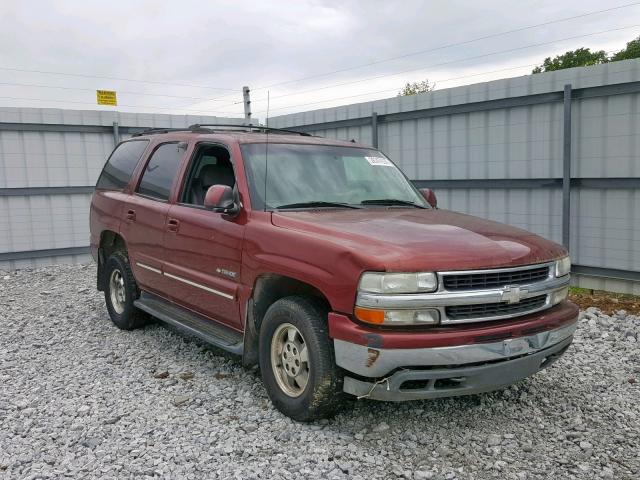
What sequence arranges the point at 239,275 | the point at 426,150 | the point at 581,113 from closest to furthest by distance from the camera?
the point at 239,275
the point at 581,113
the point at 426,150

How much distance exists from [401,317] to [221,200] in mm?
1624

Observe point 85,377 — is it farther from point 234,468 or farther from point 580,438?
point 580,438

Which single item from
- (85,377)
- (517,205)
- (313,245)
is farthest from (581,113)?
(85,377)

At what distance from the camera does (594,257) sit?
7.32 m

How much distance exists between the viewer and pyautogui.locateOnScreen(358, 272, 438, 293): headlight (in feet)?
10.2

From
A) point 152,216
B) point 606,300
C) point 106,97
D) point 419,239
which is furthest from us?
point 106,97

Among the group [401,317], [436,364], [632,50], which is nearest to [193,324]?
[401,317]

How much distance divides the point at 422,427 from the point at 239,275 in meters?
1.62

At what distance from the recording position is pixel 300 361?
360 cm

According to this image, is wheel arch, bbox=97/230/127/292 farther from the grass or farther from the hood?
the grass

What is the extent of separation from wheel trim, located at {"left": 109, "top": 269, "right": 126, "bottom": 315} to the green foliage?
122ft

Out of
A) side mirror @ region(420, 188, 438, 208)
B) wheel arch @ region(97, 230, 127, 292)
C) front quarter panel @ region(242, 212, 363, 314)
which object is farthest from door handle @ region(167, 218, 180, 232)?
side mirror @ region(420, 188, 438, 208)

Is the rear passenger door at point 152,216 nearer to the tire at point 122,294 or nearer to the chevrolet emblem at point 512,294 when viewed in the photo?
the tire at point 122,294

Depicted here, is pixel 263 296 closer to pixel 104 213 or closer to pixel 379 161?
pixel 379 161
